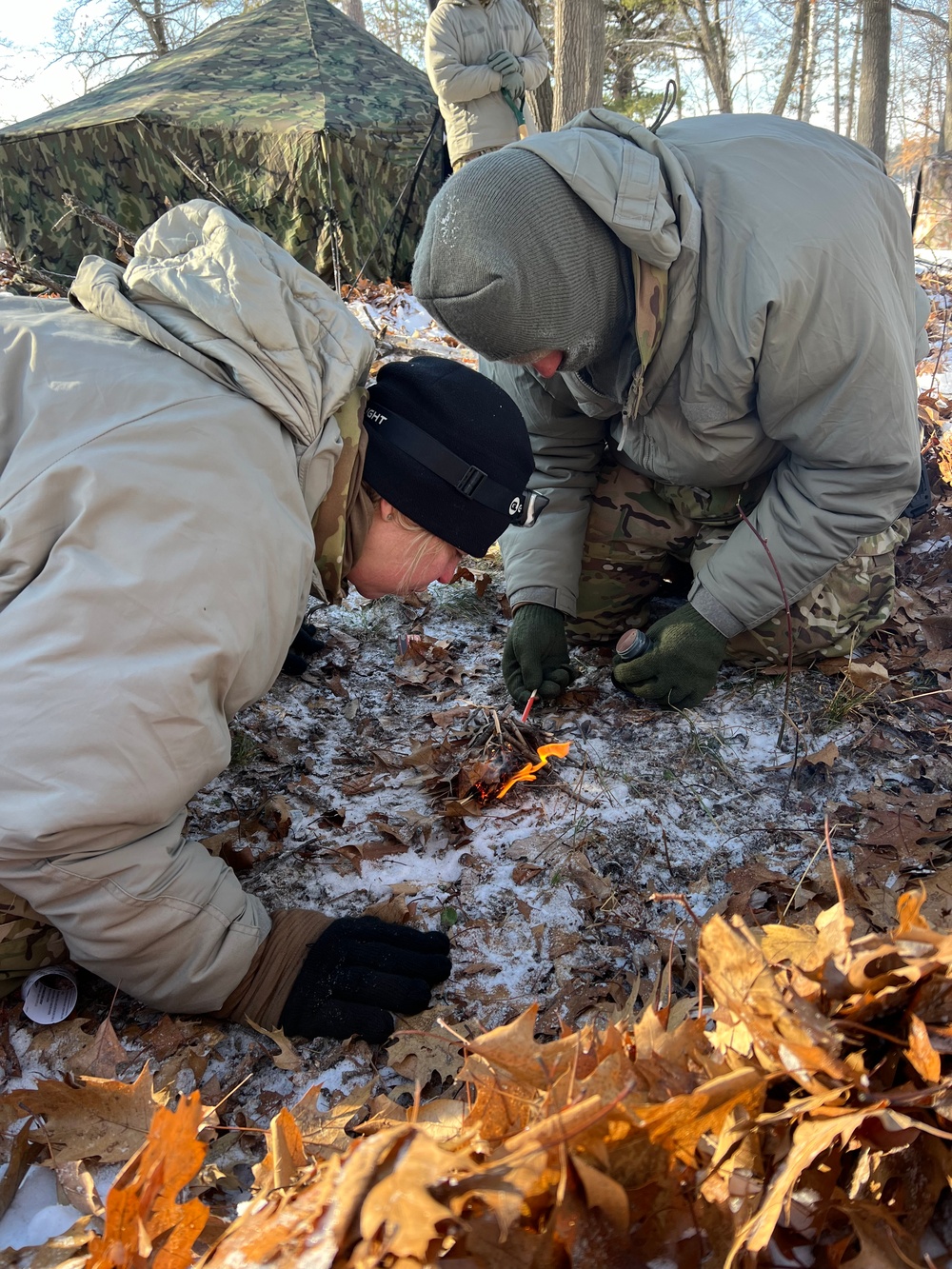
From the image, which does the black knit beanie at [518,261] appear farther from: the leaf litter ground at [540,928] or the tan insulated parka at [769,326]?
the leaf litter ground at [540,928]

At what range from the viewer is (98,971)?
1.78m

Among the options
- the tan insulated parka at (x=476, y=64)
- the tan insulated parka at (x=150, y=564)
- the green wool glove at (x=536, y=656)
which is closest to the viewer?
the tan insulated parka at (x=150, y=564)

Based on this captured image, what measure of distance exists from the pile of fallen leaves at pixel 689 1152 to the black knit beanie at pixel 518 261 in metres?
1.96

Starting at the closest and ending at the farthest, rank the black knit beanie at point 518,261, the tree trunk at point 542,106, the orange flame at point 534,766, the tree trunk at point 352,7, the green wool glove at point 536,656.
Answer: the black knit beanie at point 518,261 → the orange flame at point 534,766 → the green wool glove at point 536,656 → the tree trunk at point 542,106 → the tree trunk at point 352,7

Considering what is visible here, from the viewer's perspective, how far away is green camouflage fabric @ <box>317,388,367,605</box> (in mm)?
2023

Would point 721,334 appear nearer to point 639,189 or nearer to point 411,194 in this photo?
point 639,189

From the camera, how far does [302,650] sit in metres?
3.47

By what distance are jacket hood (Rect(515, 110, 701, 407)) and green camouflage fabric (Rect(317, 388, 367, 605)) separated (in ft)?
3.06

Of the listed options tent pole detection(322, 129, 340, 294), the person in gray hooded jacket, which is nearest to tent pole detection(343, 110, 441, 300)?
tent pole detection(322, 129, 340, 294)

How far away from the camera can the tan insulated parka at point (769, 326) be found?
2418 millimetres

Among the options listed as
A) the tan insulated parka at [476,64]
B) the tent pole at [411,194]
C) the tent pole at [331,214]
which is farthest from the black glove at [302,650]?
the tent pole at [411,194]

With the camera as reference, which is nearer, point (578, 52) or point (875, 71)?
point (578, 52)

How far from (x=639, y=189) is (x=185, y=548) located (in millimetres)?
1681

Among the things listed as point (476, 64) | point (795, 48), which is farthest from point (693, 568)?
point (795, 48)
